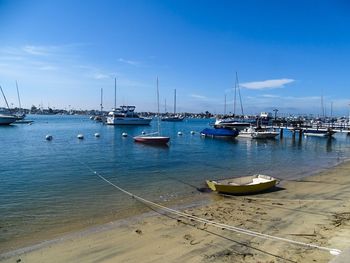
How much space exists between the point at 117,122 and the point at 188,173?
84762mm

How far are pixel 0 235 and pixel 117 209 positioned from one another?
17.9 feet

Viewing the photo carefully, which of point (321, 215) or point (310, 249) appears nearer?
point (310, 249)

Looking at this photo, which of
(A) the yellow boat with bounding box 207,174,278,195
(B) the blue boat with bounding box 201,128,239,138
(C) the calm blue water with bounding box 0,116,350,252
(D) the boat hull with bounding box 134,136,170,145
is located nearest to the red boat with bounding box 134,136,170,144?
(D) the boat hull with bounding box 134,136,170,145

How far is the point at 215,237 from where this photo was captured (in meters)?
11.7

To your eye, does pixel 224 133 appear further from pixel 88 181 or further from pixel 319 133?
pixel 88 181

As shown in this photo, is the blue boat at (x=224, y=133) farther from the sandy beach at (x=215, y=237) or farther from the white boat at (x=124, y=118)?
the sandy beach at (x=215, y=237)

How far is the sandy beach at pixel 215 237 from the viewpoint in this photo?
10109 millimetres

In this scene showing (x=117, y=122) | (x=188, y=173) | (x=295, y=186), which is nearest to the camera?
(x=295, y=186)

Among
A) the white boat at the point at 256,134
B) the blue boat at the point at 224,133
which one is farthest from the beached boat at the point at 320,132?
the blue boat at the point at 224,133

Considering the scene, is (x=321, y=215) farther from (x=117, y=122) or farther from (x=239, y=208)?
(x=117, y=122)

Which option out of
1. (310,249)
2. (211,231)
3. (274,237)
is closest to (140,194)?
(211,231)

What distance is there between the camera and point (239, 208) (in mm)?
15984

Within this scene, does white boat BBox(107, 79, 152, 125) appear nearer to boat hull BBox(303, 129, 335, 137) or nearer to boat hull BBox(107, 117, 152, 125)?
boat hull BBox(107, 117, 152, 125)

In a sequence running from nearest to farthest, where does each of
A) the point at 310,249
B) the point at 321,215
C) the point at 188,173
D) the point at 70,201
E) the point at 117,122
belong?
the point at 310,249 < the point at 321,215 < the point at 70,201 < the point at 188,173 < the point at 117,122
